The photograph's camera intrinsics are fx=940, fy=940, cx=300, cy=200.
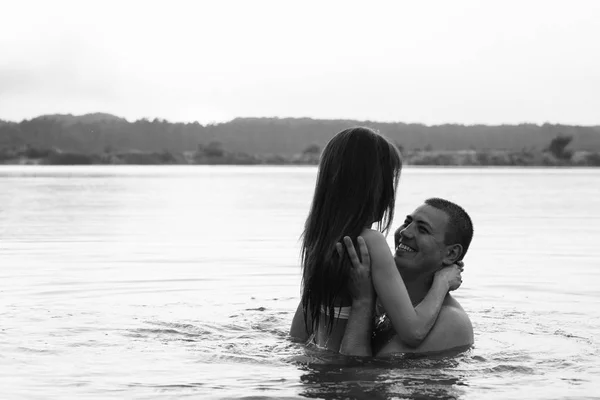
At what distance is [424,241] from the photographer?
641cm

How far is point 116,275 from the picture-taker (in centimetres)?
1080

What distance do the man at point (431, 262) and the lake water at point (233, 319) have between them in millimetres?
146

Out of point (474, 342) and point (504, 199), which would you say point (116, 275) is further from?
point (504, 199)

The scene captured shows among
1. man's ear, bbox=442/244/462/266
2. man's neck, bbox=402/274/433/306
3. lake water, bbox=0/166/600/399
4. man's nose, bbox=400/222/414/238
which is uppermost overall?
man's nose, bbox=400/222/414/238

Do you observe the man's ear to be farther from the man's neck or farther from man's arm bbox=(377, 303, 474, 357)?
man's arm bbox=(377, 303, 474, 357)

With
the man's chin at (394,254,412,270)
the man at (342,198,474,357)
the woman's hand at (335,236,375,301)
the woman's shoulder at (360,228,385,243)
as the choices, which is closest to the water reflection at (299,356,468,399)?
the man at (342,198,474,357)

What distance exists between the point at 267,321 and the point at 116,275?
11.1 feet

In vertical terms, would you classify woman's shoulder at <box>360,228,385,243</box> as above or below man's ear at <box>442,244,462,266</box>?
above

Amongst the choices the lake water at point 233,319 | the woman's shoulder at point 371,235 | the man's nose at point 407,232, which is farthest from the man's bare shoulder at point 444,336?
the woman's shoulder at point 371,235

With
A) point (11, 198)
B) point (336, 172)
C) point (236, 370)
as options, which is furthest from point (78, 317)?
point (11, 198)

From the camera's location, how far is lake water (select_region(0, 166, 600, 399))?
18.3ft

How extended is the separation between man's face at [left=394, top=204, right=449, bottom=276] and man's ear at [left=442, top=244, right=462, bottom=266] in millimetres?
34

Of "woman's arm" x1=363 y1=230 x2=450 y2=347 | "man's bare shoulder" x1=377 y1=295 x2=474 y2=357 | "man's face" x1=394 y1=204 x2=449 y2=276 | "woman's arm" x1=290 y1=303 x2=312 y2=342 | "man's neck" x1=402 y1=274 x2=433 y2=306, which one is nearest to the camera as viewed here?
"woman's arm" x1=363 y1=230 x2=450 y2=347

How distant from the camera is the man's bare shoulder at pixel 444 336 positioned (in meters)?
6.27
